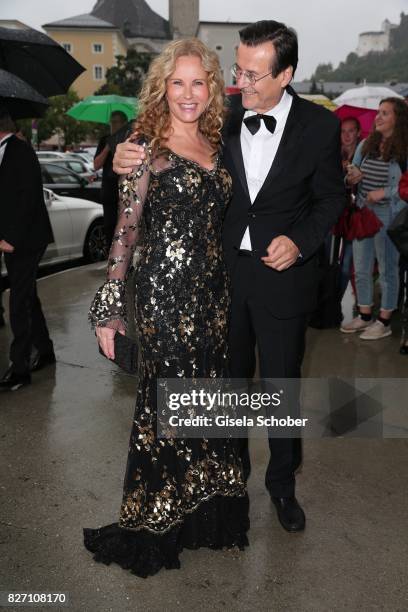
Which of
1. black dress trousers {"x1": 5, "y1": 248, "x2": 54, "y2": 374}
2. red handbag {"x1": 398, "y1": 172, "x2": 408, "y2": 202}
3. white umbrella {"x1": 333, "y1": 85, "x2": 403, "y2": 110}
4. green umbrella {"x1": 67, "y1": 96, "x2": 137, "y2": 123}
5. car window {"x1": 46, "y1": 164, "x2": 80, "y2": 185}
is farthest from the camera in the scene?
car window {"x1": 46, "y1": 164, "x2": 80, "y2": 185}

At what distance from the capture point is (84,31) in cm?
8019

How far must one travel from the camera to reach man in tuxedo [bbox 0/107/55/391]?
14.0 feet

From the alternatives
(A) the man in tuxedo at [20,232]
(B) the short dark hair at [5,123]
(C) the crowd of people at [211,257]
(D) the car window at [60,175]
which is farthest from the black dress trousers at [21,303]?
(D) the car window at [60,175]

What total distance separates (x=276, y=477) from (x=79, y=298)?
4613 millimetres

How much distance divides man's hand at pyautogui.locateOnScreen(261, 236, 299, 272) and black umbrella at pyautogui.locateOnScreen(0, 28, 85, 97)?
4.03 metres

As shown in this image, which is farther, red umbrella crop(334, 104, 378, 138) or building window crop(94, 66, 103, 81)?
building window crop(94, 66, 103, 81)

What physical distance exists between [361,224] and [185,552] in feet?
11.9

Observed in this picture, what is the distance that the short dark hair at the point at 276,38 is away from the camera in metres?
2.44

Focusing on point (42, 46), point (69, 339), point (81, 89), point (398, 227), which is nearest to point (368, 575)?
point (398, 227)

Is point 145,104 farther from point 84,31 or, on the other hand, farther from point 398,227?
point 84,31

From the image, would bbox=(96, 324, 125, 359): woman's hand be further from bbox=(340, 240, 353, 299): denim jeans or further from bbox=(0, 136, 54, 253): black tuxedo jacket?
bbox=(340, 240, 353, 299): denim jeans

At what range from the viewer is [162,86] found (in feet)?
7.60

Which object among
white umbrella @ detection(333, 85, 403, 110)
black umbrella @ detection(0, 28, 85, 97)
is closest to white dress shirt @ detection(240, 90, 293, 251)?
black umbrella @ detection(0, 28, 85, 97)

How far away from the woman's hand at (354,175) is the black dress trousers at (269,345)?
10.2 feet
